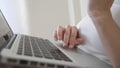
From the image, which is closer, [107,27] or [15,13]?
[107,27]

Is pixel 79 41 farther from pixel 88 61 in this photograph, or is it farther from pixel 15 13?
pixel 15 13

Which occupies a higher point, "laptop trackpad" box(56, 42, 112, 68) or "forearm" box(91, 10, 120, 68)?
"forearm" box(91, 10, 120, 68)

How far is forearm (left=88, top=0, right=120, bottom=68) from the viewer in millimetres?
398

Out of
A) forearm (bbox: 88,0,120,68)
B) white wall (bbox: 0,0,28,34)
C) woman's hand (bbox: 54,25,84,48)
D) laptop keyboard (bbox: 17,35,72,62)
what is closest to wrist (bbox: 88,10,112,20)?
forearm (bbox: 88,0,120,68)

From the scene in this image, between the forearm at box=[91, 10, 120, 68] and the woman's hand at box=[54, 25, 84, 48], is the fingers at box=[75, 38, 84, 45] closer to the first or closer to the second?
the woman's hand at box=[54, 25, 84, 48]

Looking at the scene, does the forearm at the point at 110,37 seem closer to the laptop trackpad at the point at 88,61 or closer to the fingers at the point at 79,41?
the laptop trackpad at the point at 88,61

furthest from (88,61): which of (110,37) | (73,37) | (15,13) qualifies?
(15,13)

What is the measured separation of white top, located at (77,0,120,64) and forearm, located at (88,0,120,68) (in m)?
0.09

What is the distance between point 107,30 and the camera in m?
0.41

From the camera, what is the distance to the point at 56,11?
5.31 ft

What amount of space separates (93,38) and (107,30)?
17 cm

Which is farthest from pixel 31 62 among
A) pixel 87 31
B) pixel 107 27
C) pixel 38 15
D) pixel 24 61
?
pixel 38 15

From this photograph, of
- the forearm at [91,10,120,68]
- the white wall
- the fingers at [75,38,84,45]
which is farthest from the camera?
the white wall

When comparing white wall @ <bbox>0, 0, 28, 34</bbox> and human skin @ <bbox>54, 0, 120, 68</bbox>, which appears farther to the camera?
white wall @ <bbox>0, 0, 28, 34</bbox>
